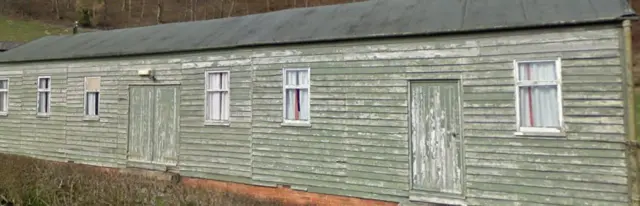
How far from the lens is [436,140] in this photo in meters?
8.09

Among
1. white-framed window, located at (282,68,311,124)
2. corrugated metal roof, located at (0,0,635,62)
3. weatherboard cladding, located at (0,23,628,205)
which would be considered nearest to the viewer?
weatherboard cladding, located at (0,23,628,205)

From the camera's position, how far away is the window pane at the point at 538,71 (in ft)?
23.5

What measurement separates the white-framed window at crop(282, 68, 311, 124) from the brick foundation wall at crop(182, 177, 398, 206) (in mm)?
1586

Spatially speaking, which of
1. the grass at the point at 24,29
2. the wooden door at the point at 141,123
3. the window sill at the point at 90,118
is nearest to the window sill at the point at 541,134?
the wooden door at the point at 141,123

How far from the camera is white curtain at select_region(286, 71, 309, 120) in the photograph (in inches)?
373

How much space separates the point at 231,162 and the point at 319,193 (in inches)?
97.7

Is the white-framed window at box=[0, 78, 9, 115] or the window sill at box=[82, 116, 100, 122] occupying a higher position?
the white-framed window at box=[0, 78, 9, 115]

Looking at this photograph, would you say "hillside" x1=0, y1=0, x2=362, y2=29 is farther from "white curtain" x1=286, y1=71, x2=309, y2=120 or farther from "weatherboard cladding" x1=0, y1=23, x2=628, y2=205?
"white curtain" x1=286, y1=71, x2=309, y2=120

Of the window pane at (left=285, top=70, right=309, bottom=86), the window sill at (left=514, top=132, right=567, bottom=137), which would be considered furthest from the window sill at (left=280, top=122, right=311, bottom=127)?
the window sill at (left=514, top=132, right=567, bottom=137)

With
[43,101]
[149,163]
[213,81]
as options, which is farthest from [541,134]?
[43,101]

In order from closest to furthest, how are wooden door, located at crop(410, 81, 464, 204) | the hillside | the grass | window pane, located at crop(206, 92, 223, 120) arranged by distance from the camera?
1. wooden door, located at crop(410, 81, 464, 204)
2. window pane, located at crop(206, 92, 223, 120)
3. the grass
4. the hillside

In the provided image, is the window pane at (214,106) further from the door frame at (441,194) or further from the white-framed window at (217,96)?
the door frame at (441,194)

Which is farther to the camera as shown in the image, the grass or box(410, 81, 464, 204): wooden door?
the grass

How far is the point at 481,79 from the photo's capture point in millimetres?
7688
